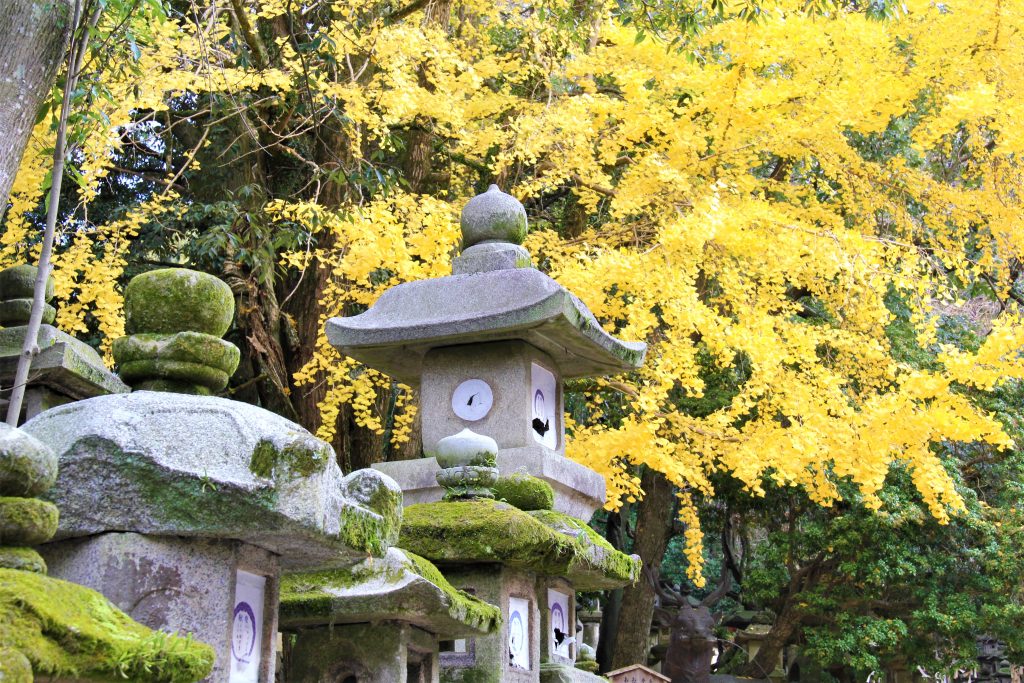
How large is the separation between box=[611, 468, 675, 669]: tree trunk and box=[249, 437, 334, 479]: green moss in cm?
1035

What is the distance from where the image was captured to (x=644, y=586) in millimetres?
12961

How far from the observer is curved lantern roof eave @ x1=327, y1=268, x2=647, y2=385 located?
531 cm

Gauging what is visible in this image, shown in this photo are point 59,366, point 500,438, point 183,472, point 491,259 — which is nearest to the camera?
point 183,472

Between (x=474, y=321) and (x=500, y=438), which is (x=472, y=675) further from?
(x=474, y=321)

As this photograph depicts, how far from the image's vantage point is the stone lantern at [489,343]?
17.7 feet

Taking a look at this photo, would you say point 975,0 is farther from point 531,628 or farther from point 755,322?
point 531,628

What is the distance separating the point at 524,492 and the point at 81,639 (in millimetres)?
3139

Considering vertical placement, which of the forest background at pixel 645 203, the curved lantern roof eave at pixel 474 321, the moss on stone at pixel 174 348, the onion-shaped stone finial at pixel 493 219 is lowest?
the moss on stone at pixel 174 348

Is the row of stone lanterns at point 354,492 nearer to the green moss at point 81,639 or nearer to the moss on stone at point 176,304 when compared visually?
the moss on stone at point 176,304

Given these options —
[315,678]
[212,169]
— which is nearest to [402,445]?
[212,169]

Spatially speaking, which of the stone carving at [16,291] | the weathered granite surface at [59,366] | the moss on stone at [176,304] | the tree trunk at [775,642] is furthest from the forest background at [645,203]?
the moss on stone at [176,304]

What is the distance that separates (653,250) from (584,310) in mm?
3065

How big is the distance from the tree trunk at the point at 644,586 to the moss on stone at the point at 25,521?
35.5 ft

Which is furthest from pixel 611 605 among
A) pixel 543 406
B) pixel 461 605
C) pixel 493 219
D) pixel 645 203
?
pixel 461 605
